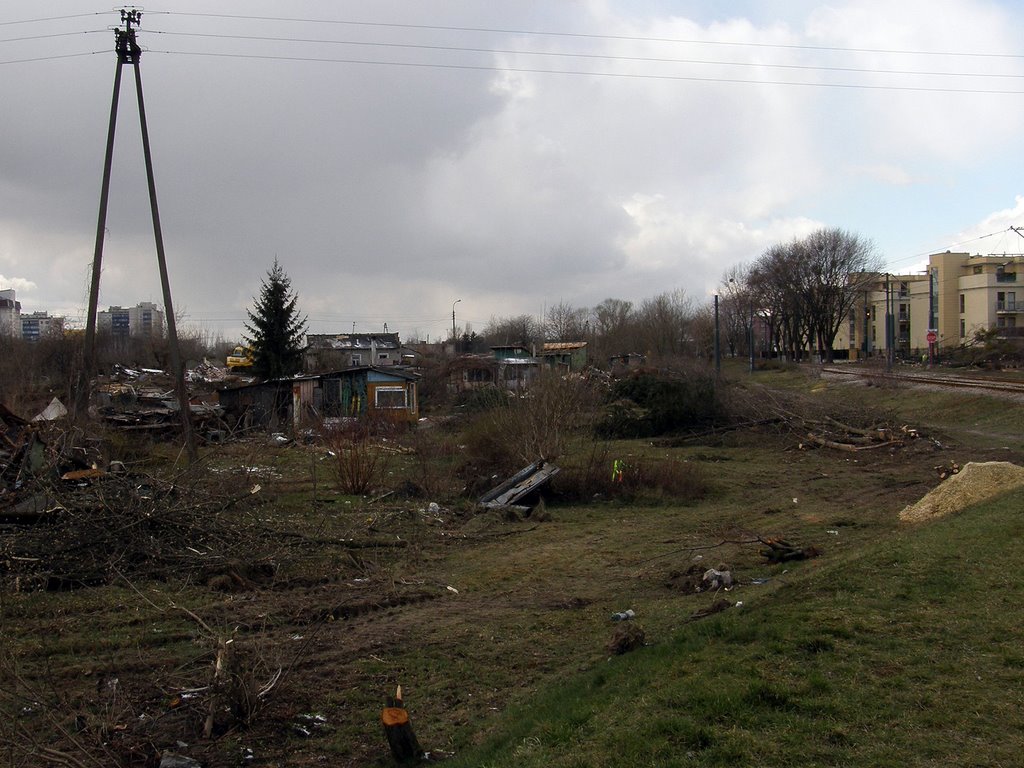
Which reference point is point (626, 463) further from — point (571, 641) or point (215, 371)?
point (215, 371)

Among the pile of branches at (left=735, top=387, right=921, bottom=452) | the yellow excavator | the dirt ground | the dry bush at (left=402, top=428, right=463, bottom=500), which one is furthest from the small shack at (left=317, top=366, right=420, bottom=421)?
the yellow excavator

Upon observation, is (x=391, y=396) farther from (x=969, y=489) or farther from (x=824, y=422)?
(x=969, y=489)

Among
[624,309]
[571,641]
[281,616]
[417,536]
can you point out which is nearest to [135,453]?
[417,536]

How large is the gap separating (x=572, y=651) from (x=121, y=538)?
6022 millimetres

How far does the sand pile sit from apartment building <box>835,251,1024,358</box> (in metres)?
66.0

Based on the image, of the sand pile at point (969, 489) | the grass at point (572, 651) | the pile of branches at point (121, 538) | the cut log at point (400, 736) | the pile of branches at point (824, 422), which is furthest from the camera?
the pile of branches at point (824, 422)

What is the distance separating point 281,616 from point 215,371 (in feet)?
192

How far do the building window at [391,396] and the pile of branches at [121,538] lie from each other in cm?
2285

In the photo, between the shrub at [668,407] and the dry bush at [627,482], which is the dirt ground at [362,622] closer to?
the dry bush at [627,482]

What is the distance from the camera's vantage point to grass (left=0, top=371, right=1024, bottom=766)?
4586 millimetres

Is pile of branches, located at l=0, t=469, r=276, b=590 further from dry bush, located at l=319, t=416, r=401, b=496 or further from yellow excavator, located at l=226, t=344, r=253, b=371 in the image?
yellow excavator, located at l=226, t=344, r=253, b=371

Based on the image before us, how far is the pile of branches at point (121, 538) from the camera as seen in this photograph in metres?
9.62

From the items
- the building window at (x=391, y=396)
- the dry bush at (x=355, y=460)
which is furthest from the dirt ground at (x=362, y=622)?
the building window at (x=391, y=396)

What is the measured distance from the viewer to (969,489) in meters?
11.4
